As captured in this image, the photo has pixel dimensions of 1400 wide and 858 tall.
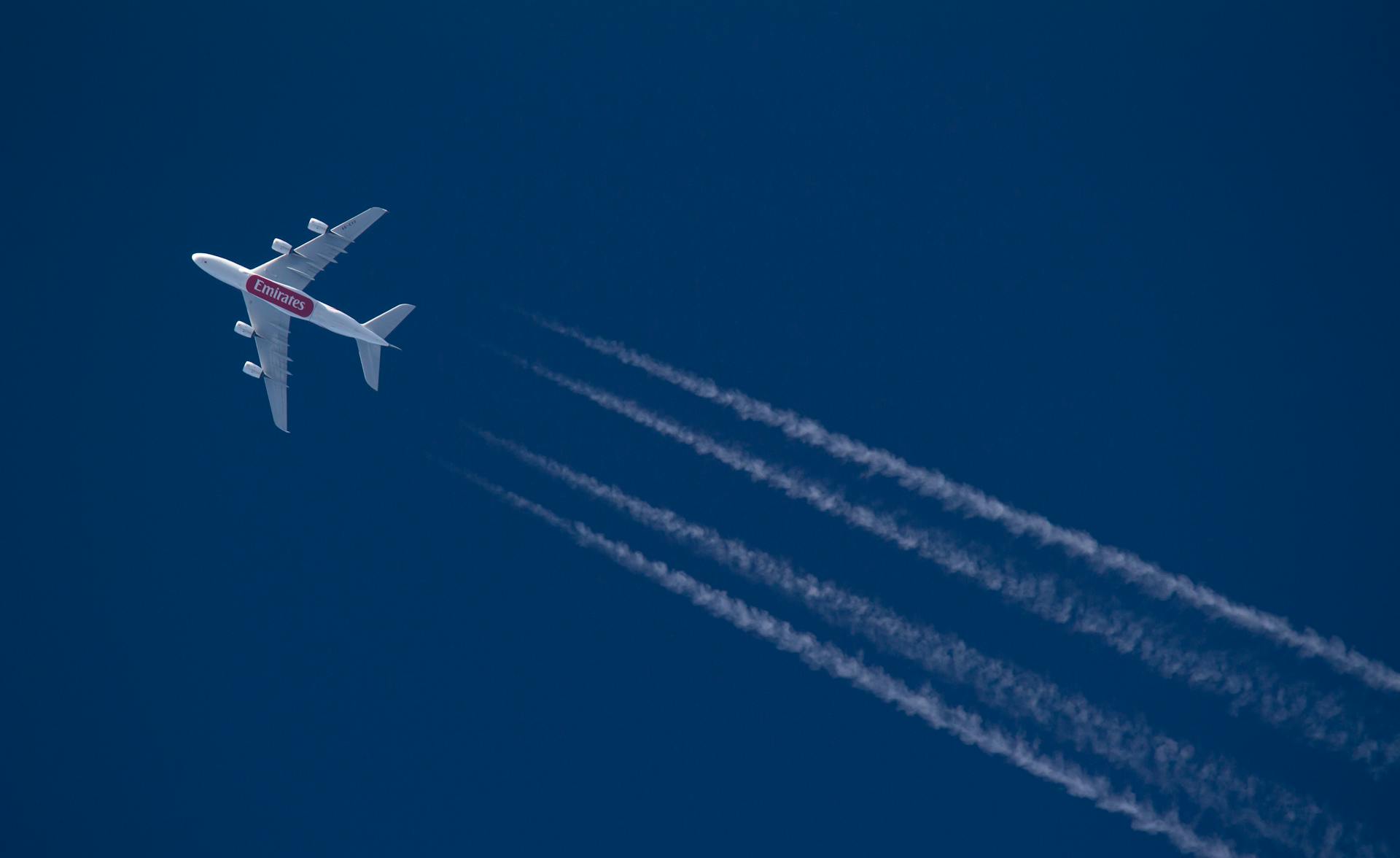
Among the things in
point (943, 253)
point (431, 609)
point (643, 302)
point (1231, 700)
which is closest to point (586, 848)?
point (431, 609)

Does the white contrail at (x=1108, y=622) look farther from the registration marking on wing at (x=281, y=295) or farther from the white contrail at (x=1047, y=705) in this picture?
the registration marking on wing at (x=281, y=295)

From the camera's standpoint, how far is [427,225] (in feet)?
178

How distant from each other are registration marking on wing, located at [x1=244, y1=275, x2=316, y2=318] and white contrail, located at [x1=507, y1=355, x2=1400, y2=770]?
18.1m

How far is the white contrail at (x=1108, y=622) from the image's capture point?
4356 cm

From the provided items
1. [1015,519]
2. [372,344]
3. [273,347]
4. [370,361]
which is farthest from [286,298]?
[1015,519]

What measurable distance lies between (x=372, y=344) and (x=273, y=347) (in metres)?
6.64

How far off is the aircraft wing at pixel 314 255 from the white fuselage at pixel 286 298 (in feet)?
2.05

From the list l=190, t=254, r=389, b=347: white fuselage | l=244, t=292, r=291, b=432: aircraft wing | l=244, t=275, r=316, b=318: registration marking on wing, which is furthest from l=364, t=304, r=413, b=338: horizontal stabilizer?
l=244, t=292, r=291, b=432: aircraft wing

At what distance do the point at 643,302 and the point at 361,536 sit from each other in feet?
67.6

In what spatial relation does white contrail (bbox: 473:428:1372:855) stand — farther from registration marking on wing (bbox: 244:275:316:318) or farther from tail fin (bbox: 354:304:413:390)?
registration marking on wing (bbox: 244:275:316:318)

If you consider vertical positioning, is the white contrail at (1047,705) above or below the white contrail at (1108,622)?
below

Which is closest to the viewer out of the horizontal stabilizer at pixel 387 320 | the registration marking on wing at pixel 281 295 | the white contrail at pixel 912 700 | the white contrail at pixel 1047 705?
the white contrail at pixel 1047 705

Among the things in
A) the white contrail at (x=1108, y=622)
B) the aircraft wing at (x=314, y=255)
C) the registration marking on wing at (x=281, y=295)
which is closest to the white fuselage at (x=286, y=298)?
the registration marking on wing at (x=281, y=295)

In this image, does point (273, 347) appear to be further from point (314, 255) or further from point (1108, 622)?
point (1108, 622)
